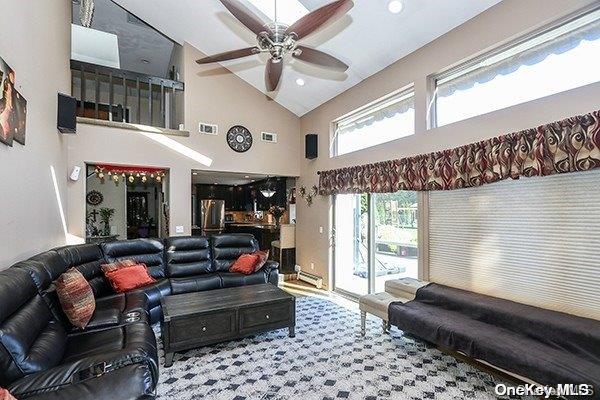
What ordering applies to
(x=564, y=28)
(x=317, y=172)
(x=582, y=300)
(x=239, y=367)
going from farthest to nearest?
(x=317, y=172) < (x=239, y=367) < (x=564, y=28) < (x=582, y=300)

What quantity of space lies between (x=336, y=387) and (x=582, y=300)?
2148 millimetres

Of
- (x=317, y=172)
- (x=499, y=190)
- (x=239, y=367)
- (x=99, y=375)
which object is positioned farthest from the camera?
(x=317, y=172)

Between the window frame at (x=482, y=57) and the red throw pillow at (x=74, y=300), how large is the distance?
412cm

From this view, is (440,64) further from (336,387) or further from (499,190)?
(336,387)

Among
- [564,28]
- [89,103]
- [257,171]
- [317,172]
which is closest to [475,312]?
[564,28]

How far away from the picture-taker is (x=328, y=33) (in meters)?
4.07

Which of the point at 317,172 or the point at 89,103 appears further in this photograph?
the point at 89,103

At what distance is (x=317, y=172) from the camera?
20.3 ft

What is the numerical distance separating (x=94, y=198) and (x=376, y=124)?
6.95m

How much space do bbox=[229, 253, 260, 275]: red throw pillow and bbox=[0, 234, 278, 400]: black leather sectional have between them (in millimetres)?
207

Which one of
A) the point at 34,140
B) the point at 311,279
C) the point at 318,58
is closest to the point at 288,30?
the point at 318,58

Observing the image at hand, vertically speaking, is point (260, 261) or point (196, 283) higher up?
point (260, 261)

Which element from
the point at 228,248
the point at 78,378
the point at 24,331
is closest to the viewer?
the point at 78,378

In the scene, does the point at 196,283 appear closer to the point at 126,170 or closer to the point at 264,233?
the point at 126,170
